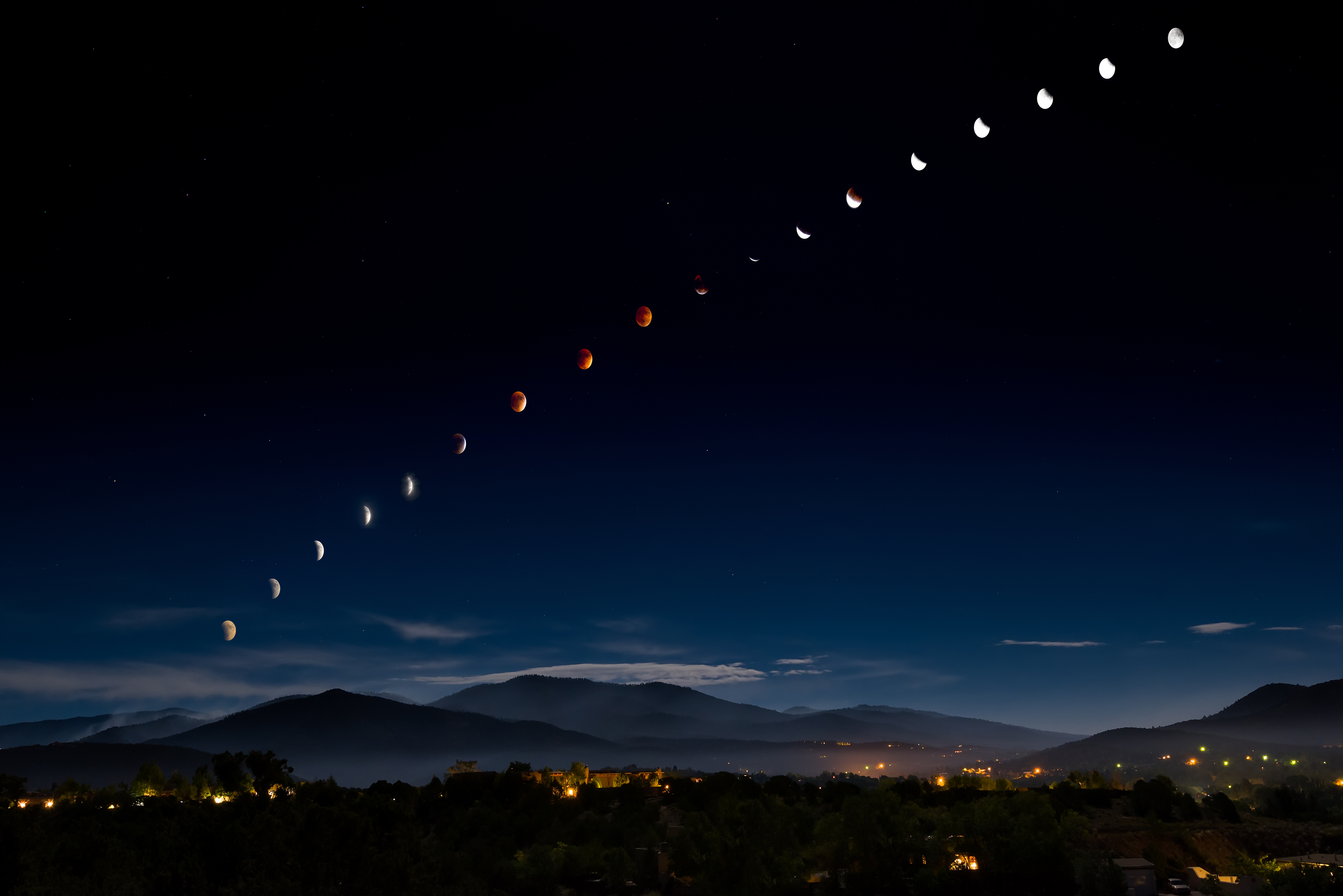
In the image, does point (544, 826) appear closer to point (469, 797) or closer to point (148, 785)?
point (469, 797)

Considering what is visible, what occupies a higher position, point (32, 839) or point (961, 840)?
point (32, 839)

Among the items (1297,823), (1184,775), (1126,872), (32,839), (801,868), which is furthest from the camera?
(1184,775)

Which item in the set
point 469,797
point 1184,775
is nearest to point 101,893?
point 469,797

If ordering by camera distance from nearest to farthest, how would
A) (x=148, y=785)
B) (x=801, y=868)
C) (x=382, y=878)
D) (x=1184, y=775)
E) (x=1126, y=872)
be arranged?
1. (x=382, y=878)
2. (x=1126, y=872)
3. (x=801, y=868)
4. (x=148, y=785)
5. (x=1184, y=775)

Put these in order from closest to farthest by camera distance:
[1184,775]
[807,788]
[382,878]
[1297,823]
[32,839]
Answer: [382,878], [32,839], [1297,823], [807,788], [1184,775]

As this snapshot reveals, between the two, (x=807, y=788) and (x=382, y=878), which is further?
(x=807, y=788)

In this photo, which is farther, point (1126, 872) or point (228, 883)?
point (1126, 872)

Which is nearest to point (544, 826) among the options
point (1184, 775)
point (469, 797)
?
point (469, 797)

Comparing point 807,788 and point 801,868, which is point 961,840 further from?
point 807,788

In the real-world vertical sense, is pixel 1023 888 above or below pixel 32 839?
below
